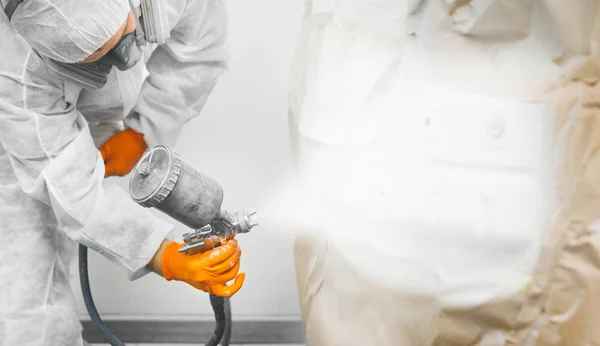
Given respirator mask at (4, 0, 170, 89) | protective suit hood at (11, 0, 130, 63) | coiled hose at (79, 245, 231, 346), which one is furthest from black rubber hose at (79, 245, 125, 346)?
protective suit hood at (11, 0, 130, 63)

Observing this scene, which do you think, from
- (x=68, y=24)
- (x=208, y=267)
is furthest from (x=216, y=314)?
(x=68, y=24)

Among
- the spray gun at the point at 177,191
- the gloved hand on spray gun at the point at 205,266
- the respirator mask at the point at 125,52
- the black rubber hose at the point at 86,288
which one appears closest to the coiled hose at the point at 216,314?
the black rubber hose at the point at 86,288

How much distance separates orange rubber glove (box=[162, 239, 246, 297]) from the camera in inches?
49.2

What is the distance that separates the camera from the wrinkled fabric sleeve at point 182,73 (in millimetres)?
1438

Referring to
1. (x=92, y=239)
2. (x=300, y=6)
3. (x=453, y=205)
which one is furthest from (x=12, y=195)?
(x=453, y=205)

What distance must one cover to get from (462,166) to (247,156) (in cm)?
100

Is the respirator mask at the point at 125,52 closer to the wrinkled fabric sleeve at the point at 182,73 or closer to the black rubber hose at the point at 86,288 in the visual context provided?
the wrinkled fabric sleeve at the point at 182,73

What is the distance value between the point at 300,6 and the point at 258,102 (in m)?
0.30

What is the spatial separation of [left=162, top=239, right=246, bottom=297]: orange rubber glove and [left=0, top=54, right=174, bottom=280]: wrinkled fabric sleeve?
5 centimetres

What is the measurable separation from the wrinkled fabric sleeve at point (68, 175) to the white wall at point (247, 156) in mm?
429

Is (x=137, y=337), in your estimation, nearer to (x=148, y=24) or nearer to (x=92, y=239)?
(x=92, y=239)

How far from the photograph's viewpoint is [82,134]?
4.13ft

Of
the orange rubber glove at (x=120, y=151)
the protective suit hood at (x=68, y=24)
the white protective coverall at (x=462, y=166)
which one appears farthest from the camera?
the orange rubber glove at (x=120, y=151)

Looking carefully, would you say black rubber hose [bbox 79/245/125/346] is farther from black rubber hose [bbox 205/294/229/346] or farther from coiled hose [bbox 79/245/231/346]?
black rubber hose [bbox 205/294/229/346]
